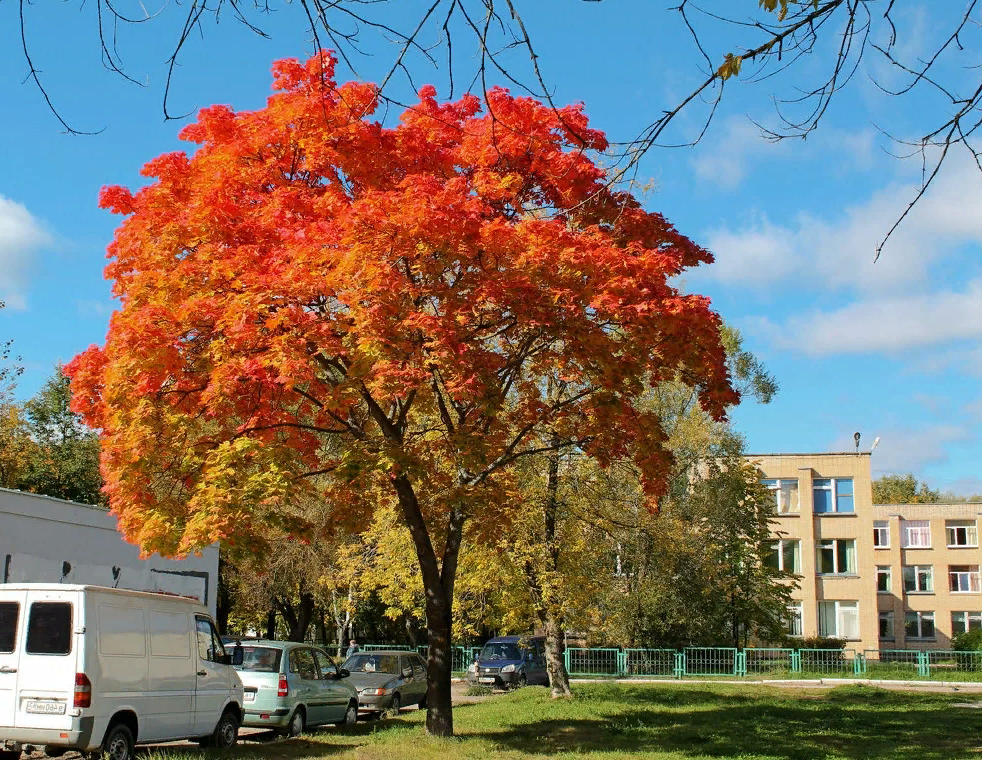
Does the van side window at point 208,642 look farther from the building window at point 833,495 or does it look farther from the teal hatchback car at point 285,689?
the building window at point 833,495

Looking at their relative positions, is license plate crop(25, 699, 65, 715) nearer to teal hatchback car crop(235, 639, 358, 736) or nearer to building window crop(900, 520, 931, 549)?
teal hatchback car crop(235, 639, 358, 736)

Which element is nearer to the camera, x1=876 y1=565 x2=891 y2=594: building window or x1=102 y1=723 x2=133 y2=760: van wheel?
x1=102 y1=723 x2=133 y2=760: van wheel

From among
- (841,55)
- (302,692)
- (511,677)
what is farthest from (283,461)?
(511,677)

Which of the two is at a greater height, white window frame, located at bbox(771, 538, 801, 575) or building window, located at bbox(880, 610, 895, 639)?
white window frame, located at bbox(771, 538, 801, 575)

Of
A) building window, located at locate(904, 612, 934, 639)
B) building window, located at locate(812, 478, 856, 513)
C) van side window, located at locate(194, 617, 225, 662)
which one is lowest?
building window, located at locate(904, 612, 934, 639)

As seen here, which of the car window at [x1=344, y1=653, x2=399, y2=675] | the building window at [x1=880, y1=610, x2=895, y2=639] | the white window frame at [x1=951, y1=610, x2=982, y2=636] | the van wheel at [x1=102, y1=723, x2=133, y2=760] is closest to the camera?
the van wheel at [x1=102, y1=723, x2=133, y2=760]

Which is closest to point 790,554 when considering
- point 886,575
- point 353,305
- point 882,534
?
point 882,534

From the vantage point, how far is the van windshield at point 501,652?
1183 inches

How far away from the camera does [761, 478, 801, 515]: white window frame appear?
1783 inches

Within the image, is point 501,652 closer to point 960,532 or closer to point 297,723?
point 297,723

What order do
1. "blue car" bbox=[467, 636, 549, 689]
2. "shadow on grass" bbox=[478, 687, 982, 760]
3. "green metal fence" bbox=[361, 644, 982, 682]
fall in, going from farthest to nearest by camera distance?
1. "green metal fence" bbox=[361, 644, 982, 682]
2. "blue car" bbox=[467, 636, 549, 689]
3. "shadow on grass" bbox=[478, 687, 982, 760]

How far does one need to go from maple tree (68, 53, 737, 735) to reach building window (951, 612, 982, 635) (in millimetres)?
45265

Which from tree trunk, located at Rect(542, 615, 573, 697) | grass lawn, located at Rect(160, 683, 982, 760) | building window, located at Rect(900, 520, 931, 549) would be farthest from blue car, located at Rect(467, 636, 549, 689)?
building window, located at Rect(900, 520, 931, 549)

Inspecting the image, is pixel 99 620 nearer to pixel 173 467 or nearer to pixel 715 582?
pixel 173 467
